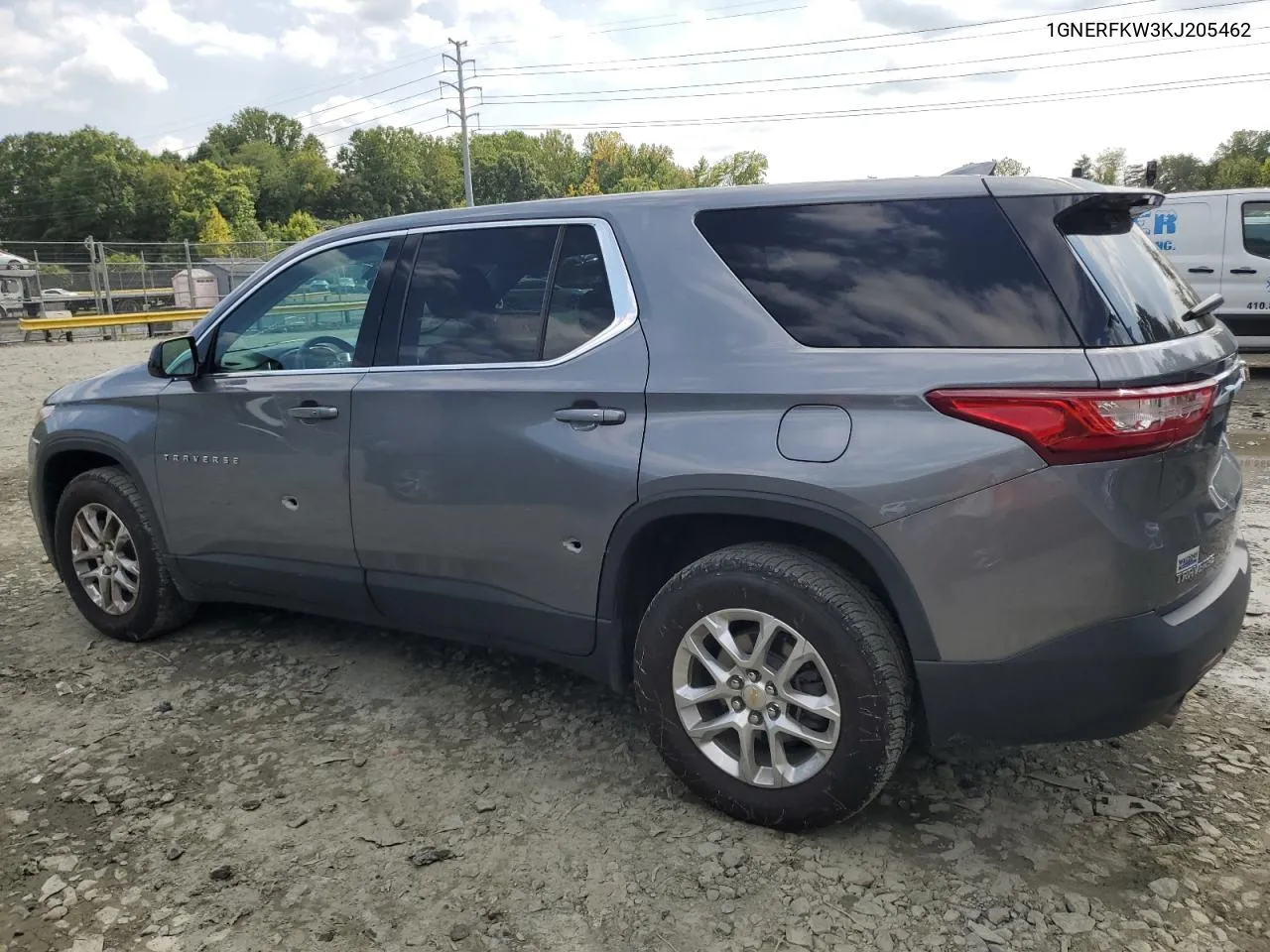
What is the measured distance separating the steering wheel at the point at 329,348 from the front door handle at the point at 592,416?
1032 millimetres

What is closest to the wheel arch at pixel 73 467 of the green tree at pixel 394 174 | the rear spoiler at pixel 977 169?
the rear spoiler at pixel 977 169

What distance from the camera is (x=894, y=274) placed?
101 inches

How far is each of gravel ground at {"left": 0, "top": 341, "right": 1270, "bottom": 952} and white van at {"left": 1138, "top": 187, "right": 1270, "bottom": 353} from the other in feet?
27.9

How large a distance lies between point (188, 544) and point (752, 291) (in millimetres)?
2644

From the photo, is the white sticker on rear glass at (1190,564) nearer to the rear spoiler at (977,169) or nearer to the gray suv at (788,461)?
the gray suv at (788,461)

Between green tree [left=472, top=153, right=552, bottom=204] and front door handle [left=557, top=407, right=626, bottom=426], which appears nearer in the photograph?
front door handle [left=557, top=407, right=626, bottom=426]

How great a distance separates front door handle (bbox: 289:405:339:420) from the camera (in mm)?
3469

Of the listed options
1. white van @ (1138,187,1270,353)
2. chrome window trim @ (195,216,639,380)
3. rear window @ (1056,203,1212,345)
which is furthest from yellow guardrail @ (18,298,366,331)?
rear window @ (1056,203,1212,345)

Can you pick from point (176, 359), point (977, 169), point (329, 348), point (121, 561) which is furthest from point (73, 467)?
point (977, 169)

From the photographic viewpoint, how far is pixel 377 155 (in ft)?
336

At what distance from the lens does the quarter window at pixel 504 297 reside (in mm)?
3047

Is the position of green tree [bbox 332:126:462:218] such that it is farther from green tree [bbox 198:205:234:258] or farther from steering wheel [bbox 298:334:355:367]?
steering wheel [bbox 298:334:355:367]

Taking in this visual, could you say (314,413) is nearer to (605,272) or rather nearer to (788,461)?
(605,272)

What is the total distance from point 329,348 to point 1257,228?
1093cm
